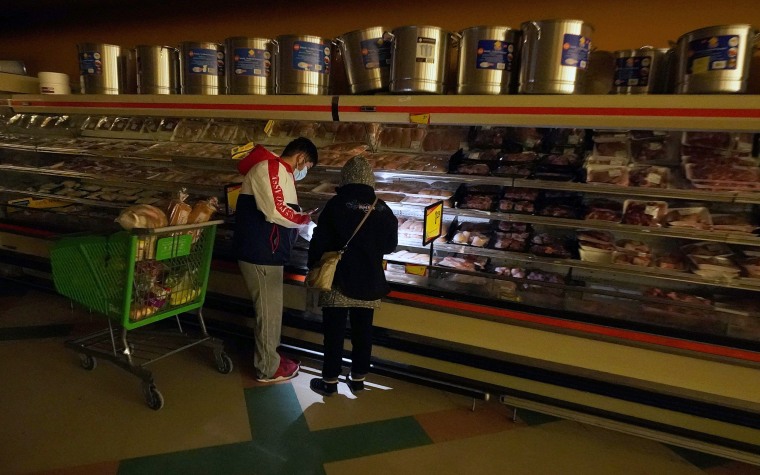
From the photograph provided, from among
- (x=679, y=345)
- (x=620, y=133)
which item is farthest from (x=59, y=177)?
(x=679, y=345)

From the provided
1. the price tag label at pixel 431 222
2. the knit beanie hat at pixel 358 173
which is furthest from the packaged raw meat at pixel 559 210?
the knit beanie hat at pixel 358 173

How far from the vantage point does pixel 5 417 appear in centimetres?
278

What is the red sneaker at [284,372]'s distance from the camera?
A: 3.29 metres

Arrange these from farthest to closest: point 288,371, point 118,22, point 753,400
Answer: point 118,22, point 288,371, point 753,400

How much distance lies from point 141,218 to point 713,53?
3367 mm

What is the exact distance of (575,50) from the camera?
2621 millimetres

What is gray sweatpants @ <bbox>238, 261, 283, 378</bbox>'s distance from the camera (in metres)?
3.14

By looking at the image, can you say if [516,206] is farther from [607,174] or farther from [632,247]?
[632,247]

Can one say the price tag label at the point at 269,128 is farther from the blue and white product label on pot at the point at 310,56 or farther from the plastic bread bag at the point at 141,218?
the plastic bread bag at the point at 141,218

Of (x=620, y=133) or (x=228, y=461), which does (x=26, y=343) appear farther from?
(x=620, y=133)

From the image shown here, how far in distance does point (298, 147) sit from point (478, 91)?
1228 millimetres

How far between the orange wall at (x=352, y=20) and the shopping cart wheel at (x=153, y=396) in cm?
324

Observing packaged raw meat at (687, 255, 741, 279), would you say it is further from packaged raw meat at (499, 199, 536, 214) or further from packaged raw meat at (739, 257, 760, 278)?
packaged raw meat at (499, 199, 536, 214)

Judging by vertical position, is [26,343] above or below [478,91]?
below
